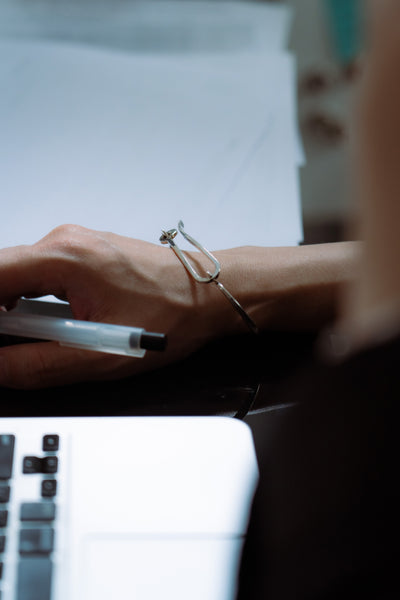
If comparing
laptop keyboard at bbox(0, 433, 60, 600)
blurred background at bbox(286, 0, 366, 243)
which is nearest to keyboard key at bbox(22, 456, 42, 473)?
laptop keyboard at bbox(0, 433, 60, 600)

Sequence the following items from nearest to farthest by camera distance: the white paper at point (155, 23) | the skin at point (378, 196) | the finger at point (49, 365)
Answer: the skin at point (378, 196), the finger at point (49, 365), the white paper at point (155, 23)

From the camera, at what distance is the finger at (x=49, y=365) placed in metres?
0.37

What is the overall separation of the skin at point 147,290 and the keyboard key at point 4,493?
95 mm

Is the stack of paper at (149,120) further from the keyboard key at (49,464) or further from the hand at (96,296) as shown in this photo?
the keyboard key at (49,464)

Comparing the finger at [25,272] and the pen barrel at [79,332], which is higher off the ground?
the finger at [25,272]

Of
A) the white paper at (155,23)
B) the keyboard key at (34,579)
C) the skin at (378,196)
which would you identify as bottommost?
the keyboard key at (34,579)

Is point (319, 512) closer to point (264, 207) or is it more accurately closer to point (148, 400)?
point (148, 400)

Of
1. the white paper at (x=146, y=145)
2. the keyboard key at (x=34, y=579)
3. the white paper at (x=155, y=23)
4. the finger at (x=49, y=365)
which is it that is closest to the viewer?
the keyboard key at (x=34, y=579)

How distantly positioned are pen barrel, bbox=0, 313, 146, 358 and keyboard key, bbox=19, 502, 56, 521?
10cm

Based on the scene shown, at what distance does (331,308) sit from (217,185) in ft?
0.53

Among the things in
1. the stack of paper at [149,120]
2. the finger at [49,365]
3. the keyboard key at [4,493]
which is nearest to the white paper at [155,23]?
Answer: the stack of paper at [149,120]

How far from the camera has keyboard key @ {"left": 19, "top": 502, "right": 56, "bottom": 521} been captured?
282 millimetres

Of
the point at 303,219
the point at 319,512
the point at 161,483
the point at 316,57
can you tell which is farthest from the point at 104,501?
the point at 316,57

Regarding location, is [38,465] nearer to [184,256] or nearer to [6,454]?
[6,454]
